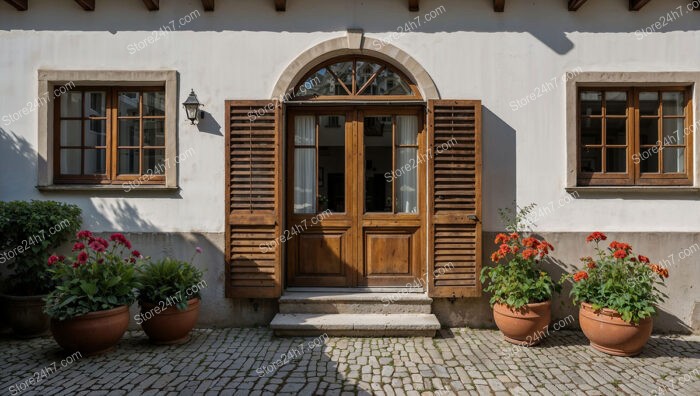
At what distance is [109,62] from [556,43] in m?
5.91

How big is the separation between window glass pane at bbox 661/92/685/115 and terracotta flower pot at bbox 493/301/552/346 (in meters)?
3.20

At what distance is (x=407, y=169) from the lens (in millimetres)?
5328

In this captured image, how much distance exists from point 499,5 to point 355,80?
82.1 inches

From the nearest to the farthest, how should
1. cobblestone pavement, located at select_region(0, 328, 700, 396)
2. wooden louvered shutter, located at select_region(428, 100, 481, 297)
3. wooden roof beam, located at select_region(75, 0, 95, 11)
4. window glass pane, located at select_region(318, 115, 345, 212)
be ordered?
cobblestone pavement, located at select_region(0, 328, 700, 396) → wooden louvered shutter, located at select_region(428, 100, 481, 297) → wooden roof beam, located at select_region(75, 0, 95, 11) → window glass pane, located at select_region(318, 115, 345, 212)

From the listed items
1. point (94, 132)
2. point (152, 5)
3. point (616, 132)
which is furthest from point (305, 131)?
point (616, 132)

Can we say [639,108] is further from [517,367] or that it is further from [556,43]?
[517,367]

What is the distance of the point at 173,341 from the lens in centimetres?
452

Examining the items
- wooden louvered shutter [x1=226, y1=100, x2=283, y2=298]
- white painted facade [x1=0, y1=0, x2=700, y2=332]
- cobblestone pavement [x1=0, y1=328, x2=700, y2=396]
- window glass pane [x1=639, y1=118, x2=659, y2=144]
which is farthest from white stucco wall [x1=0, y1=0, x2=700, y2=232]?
cobblestone pavement [x1=0, y1=328, x2=700, y2=396]

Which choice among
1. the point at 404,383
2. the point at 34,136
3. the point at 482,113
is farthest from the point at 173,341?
the point at 482,113

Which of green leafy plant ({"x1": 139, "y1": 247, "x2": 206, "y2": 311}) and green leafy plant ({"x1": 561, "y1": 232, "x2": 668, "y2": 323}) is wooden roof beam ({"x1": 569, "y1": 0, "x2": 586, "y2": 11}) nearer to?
green leafy plant ({"x1": 561, "y1": 232, "x2": 668, "y2": 323})

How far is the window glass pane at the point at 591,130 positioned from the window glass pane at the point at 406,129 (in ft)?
7.30

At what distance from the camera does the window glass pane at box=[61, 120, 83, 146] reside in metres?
5.32

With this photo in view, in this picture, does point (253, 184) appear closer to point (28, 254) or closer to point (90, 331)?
point (90, 331)

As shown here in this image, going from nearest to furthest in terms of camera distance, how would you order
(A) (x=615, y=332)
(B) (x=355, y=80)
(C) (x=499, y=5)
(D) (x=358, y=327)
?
1. (A) (x=615, y=332)
2. (D) (x=358, y=327)
3. (C) (x=499, y=5)
4. (B) (x=355, y=80)
